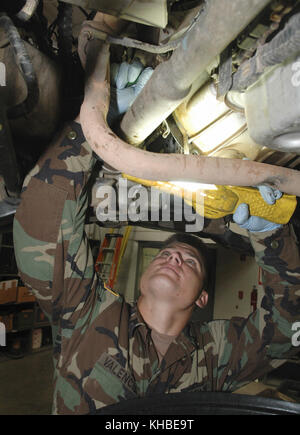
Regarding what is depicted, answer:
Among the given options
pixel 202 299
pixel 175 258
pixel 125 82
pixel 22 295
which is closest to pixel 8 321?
pixel 22 295

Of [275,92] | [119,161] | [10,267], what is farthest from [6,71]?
[10,267]

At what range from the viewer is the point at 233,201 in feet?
2.89

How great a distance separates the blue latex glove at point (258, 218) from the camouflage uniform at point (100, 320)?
5 cm

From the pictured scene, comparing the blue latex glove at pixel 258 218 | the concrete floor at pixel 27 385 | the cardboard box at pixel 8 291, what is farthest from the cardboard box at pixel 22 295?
the blue latex glove at pixel 258 218

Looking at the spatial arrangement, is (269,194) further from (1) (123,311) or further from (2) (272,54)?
(1) (123,311)

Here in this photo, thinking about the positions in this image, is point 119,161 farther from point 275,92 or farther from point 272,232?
point 272,232

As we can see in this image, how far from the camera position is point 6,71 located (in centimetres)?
53

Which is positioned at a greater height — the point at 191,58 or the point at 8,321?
the point at 191,58

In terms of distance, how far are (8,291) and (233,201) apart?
3752 millimetres

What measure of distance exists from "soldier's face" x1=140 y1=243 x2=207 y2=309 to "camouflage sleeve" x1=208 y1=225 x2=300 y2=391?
0.89ft

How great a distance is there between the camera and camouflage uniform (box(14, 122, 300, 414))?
30.2 inches

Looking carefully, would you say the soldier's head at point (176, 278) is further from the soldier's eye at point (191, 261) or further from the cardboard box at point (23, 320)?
the cardboard box at point (23, 320)

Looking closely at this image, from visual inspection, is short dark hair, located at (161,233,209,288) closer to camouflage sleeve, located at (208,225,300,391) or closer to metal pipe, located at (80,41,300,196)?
camouflage sleeve, located at (208,225,300,391)
